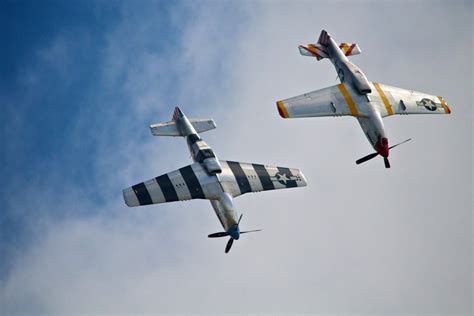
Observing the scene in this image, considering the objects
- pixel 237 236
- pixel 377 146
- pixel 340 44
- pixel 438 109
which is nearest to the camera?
pixel 237 236

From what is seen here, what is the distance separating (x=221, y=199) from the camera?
6675cm

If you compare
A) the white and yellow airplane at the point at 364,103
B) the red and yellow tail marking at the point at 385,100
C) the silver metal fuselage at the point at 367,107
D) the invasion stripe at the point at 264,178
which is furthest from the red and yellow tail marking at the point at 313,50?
the invasion stripe at the point at 264,178

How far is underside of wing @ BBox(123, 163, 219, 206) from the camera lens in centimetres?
6762

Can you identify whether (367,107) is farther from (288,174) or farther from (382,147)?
(288,174)

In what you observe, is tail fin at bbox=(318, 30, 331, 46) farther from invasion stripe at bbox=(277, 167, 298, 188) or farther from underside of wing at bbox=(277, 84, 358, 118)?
invasion stripe at bbox=(277, 167, 298, 188)

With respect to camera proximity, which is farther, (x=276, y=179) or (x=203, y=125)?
(x=203, y=125)

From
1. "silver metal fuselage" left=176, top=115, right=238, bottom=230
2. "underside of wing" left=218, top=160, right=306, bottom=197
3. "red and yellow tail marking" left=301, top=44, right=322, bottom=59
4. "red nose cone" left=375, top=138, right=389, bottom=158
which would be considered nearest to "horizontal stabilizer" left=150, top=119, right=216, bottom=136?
"silver metal fuselage" left=176, top=115, right=238, bottom=230

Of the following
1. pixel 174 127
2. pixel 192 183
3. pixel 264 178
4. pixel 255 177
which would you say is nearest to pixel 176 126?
pixel 174 127

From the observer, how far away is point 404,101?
245ft

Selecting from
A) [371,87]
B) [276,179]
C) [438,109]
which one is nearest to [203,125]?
[276,179]

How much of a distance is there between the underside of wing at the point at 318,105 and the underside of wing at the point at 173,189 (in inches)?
350

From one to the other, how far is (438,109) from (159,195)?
26.3 m

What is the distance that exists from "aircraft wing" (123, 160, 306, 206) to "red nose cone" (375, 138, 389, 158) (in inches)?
369

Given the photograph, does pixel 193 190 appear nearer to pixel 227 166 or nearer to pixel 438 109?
pixel 227 166
